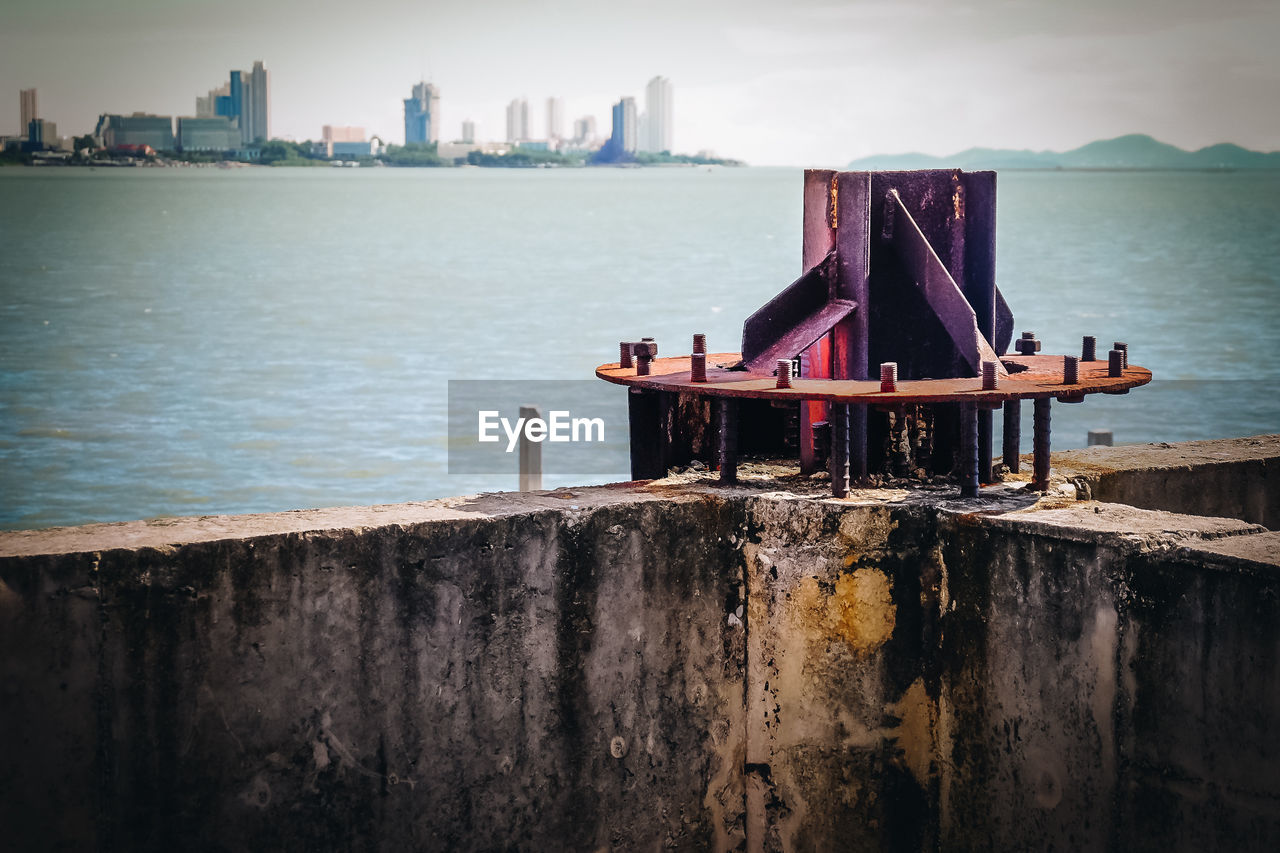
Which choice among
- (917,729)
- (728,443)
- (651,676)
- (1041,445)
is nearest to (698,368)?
(728,443)

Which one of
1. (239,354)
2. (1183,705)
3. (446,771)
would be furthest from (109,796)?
(239,354)

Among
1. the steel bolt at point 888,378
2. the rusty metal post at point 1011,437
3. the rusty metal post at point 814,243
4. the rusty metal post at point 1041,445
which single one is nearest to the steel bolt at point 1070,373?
the rusty metal post at point 1041,445

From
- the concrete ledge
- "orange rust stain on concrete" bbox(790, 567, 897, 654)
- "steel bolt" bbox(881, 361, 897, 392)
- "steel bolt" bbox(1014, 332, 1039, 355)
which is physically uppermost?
"steel bolt" bbox(1014, 332, 1039, 355)

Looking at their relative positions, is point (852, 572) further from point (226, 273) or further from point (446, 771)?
point (226, 273)

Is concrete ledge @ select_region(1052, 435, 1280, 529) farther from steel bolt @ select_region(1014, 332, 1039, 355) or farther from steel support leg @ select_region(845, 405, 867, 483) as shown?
steel support leg @ select_region(845, 405, 867, 483)

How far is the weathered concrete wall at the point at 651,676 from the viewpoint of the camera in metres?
4.57

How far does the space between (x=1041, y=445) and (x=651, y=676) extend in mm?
1654

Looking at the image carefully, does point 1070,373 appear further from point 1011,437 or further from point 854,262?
point 854,262

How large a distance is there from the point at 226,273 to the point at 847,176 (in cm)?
6459

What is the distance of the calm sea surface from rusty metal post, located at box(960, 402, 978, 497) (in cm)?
1576

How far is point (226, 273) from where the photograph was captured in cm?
6750

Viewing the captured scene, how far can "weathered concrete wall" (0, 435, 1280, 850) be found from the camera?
457 cm

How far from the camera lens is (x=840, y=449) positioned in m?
5.54

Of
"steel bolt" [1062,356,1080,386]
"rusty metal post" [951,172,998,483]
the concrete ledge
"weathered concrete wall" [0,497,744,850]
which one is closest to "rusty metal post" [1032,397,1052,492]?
"steel bolt" [1062,356,1080,386]
